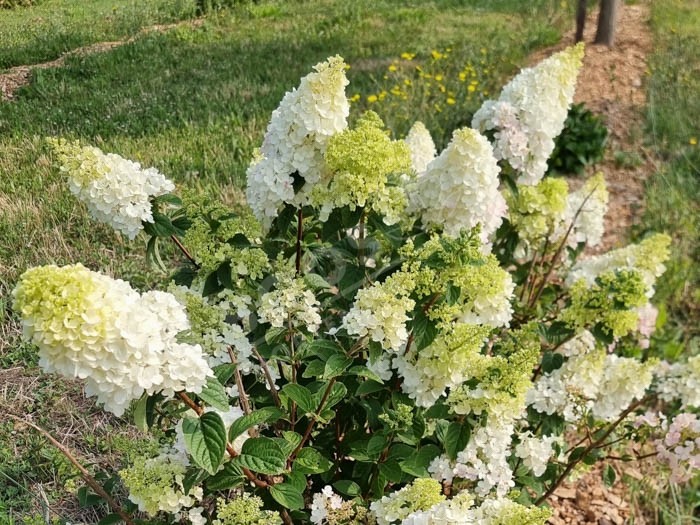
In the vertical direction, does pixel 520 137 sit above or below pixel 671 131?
above

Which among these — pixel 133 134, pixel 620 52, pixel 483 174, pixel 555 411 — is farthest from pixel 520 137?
pixel 620 52

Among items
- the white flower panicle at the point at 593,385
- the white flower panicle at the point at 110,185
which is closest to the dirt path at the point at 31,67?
the white flower panicle at the point at 110,185

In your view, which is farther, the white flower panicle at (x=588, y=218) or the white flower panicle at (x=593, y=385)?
the white flower panicle at (x=588, y=218)

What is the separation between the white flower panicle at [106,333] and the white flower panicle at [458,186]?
3.09ft

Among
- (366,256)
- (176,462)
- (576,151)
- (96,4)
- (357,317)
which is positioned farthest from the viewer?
(576,151)

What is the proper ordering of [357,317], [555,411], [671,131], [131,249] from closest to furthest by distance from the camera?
[357,317], [555,411], [131,249], [671,131]

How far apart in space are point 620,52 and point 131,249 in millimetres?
6001

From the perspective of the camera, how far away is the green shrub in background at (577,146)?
17.2ft

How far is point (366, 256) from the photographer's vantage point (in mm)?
2127

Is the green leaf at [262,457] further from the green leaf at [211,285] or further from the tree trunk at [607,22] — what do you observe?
the tree trunk at [607,22]

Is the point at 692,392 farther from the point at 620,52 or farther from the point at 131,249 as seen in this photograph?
the point at 620,52

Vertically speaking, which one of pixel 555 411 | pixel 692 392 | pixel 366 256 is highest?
pixel 366 256

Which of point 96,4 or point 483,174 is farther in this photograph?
point 96,4

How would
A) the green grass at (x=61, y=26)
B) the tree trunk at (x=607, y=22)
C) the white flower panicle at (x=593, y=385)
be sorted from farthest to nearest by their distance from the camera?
1. the tree trunk at (x=607, y=22)
2. the green grass at (x=61, y=26)
3. the white flower panicle at (x=593, y=385)
